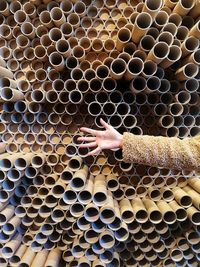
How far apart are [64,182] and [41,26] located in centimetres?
71

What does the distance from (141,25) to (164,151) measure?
1.74ft

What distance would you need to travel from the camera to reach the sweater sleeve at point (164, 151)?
2.91 ft

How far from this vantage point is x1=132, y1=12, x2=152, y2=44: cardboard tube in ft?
3.37

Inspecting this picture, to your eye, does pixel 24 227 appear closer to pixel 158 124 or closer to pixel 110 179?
pixel 110 179

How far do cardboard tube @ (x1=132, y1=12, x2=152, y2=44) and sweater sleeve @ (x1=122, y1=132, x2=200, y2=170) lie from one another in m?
0.42

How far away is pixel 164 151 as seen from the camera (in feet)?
3.01

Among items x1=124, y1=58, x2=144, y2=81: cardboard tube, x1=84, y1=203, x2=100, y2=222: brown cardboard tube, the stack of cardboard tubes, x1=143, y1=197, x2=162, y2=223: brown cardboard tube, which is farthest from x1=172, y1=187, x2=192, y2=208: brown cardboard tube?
x1=124, y1=58, x2=144, y2=81: cardboard tube

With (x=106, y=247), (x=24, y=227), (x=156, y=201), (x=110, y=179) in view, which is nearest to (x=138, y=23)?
(x=110, y=179)

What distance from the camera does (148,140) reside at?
3.07 feet

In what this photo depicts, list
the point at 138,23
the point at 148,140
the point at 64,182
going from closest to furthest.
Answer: the point at 148,140 → the point at 138,23 → the point at 64,182

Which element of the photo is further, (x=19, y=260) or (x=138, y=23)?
(x=19, y=260)

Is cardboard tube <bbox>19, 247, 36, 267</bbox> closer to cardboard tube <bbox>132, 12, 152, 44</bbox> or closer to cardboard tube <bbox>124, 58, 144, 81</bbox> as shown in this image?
cardboard tube <bbox>124, 58, 144, 81</bbox>

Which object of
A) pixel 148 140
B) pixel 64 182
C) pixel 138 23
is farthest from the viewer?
pixel 64 182

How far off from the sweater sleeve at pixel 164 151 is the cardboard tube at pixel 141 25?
0.42m
